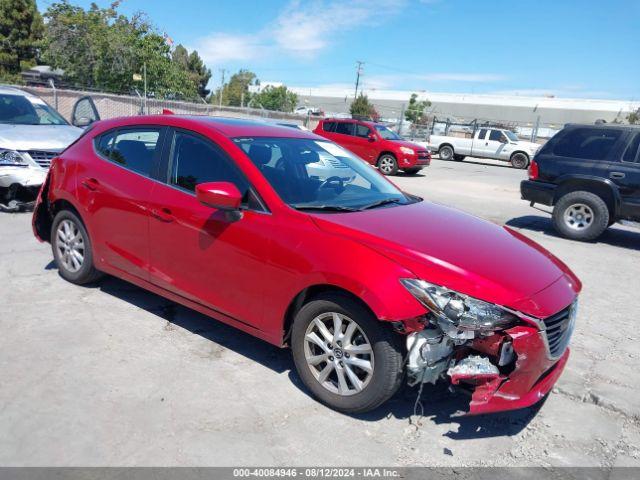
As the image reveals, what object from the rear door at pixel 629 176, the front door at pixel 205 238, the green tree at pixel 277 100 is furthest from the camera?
the green tree at pixel 277 100

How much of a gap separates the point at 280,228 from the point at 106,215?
1909mm

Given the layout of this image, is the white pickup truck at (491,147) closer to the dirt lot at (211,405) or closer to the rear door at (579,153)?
the rear door at (579,153)

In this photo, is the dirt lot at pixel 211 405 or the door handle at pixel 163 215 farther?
the door handle at pixel 163 215

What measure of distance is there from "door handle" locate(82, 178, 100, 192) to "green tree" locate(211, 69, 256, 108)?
7904cm

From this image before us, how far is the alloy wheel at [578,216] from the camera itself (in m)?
8.77

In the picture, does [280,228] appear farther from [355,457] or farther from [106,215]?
[106,215]

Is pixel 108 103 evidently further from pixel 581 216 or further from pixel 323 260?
pixel 323 260

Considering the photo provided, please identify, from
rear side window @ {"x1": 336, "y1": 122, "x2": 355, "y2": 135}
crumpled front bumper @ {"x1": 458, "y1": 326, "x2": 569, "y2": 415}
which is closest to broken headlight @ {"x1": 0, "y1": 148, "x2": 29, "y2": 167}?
crumpled front bumper @ {"x1": 458, "y1": 326, "x2": 569, "y2": 415}

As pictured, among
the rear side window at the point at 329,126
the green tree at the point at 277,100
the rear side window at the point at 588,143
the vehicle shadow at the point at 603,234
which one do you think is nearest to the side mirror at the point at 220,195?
the rear side window at the point at 588,143

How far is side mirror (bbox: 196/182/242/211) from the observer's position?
11.1ft

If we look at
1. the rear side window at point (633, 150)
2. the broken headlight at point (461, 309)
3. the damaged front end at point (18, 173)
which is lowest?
the damaged front end at point (18, 173)

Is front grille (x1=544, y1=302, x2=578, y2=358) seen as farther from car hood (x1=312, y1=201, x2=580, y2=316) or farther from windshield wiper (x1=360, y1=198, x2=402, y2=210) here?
windshield wiper (x1=360, y1=198, x2=402, y2=210)

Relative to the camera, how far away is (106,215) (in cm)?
445

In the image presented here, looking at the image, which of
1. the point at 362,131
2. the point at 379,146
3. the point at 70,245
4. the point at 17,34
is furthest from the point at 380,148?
the point at 17,34
